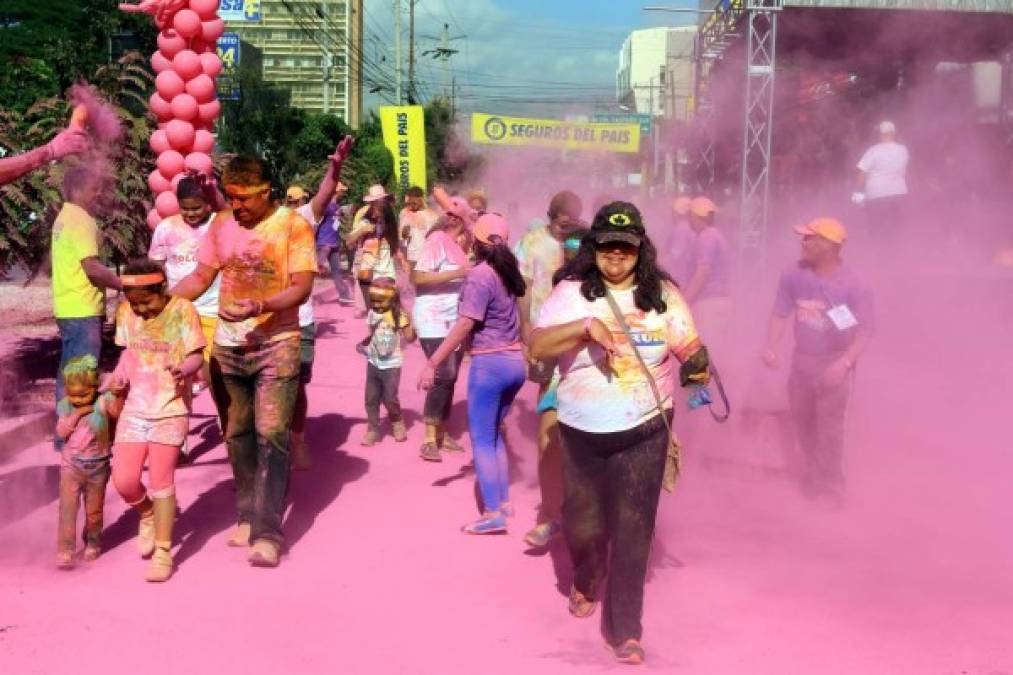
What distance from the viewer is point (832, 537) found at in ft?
21.5

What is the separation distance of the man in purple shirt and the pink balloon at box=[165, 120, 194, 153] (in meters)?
4.90

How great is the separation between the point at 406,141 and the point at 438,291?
23.1m

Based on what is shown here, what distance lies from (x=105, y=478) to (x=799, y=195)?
2171cm

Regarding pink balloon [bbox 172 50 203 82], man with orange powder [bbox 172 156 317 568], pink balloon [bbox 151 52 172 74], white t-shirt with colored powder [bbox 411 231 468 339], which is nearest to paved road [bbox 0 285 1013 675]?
man with orange powder [bbox 172 156 317 568]

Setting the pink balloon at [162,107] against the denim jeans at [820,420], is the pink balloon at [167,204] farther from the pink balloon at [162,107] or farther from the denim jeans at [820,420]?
the denim jeans at [820,420]

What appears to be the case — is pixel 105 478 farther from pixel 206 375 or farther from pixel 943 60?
pixel 943 60

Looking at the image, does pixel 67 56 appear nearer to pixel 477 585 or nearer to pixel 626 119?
pixel 477 585

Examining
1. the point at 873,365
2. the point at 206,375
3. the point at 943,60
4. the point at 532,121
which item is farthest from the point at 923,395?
the point at 532,121

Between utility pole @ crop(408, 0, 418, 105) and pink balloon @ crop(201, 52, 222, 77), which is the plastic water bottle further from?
utility pole @ crop(408, 0, 418, 105)

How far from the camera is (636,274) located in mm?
4773

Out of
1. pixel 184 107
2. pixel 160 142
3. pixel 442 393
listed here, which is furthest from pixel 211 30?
pixel 442 393

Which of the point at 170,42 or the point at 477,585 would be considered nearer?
the point at 477,585

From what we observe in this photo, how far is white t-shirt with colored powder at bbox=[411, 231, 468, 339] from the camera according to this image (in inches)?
320

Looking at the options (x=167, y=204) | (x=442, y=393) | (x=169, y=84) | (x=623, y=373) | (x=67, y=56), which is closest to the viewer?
(x=623, y=373)
